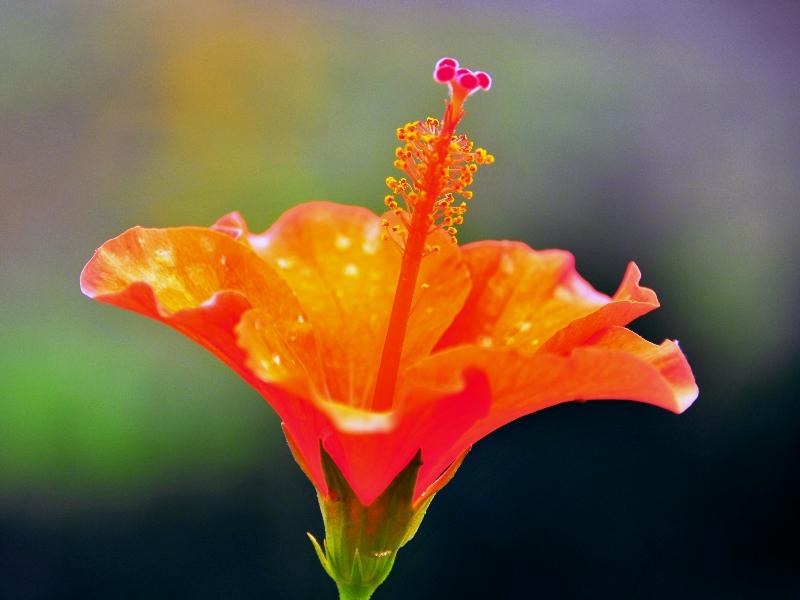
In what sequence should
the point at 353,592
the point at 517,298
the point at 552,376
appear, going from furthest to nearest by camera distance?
the point at 517,298, the point at 353,592, the point at 552,376

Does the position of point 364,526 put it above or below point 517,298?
below

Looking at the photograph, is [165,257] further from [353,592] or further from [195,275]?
[353,592]

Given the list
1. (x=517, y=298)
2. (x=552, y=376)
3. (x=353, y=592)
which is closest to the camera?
(x=552, y=376)

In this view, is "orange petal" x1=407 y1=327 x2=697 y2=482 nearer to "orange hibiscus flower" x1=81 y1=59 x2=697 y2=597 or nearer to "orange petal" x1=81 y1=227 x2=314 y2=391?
"orange hibiscus flower" x1=81 y1=59 x2=697 y2=597

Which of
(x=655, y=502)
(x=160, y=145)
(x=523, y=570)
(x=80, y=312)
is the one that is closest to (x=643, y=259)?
(x=655, y=502)

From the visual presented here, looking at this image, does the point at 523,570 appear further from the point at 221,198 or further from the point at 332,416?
the point at 332,416

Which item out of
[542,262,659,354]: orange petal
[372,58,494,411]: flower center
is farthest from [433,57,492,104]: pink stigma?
[542,262,659,354]: orange petal

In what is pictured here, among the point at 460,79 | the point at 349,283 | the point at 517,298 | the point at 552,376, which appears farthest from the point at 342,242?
the point at 552,376
